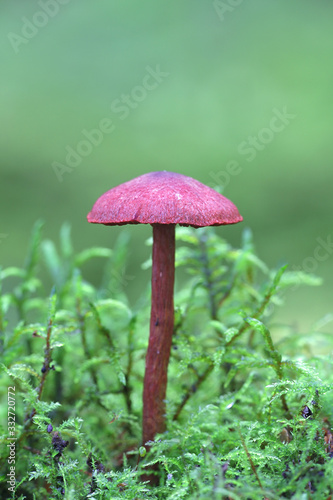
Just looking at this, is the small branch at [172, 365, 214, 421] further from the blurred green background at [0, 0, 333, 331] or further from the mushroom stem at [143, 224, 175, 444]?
the blurred green background at [0, 0, 333, 331]
